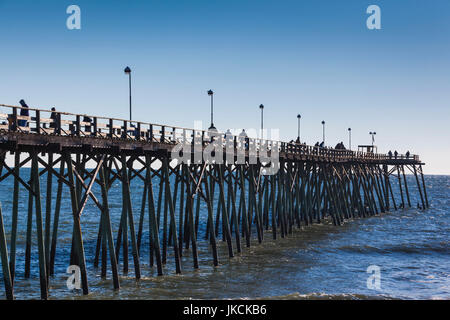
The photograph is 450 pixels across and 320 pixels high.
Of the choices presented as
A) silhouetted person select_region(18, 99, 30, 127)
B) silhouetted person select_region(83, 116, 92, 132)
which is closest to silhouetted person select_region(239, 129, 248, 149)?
silhouetted person select_region(83, 116, 92, 132)

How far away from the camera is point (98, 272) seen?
22.1 metres

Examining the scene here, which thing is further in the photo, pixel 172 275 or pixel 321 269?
pixel 321 269

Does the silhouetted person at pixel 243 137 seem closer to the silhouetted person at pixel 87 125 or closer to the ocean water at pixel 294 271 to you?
the ocean water at pixel 294 271

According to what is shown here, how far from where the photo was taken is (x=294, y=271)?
23047 millimetres

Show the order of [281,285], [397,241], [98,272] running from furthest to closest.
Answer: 1. [397,241]
2. [98,272]
3. [281,285]

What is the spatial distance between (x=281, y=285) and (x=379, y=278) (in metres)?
4.83

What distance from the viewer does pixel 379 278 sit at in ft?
73.8

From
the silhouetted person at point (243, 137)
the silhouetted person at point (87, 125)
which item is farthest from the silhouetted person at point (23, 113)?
the silhouetted person at point (243, 137)

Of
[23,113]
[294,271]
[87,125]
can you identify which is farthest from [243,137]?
[23,113]

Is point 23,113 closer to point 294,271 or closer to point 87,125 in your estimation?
point 87,125
